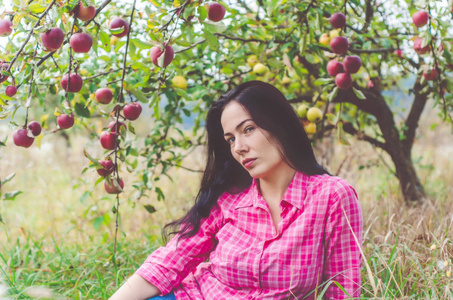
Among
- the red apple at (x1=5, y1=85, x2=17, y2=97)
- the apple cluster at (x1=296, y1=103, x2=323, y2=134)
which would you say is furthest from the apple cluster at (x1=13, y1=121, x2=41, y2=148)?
the apple cluster at (x1=296, y1=103, x2=323, y2=134)

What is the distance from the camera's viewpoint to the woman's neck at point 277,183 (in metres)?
1.44

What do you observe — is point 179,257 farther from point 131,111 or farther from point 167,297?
point 131,111

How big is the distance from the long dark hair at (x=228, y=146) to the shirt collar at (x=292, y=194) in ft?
0.12

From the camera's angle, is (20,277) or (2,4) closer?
(2,4)

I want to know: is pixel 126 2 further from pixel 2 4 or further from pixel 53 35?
pixel 53 35

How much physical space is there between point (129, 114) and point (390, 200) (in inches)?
71.2

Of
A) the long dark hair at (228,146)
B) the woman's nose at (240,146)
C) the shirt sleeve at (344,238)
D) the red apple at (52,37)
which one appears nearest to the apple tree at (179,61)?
the red apple at (52,37)

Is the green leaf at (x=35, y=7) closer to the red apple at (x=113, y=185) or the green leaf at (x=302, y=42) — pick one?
the red apple at (x=113, y=185)

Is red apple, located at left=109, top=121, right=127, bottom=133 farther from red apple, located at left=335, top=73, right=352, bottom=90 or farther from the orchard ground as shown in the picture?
red apple, located at left=335, top=73, right=352, bottom=90

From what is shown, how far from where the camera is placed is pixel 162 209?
343 cm

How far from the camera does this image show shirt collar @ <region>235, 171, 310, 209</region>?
1.35 metres

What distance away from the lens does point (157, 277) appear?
1496 mm

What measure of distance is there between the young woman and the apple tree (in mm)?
267

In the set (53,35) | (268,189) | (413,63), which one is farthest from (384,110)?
(53,35)
